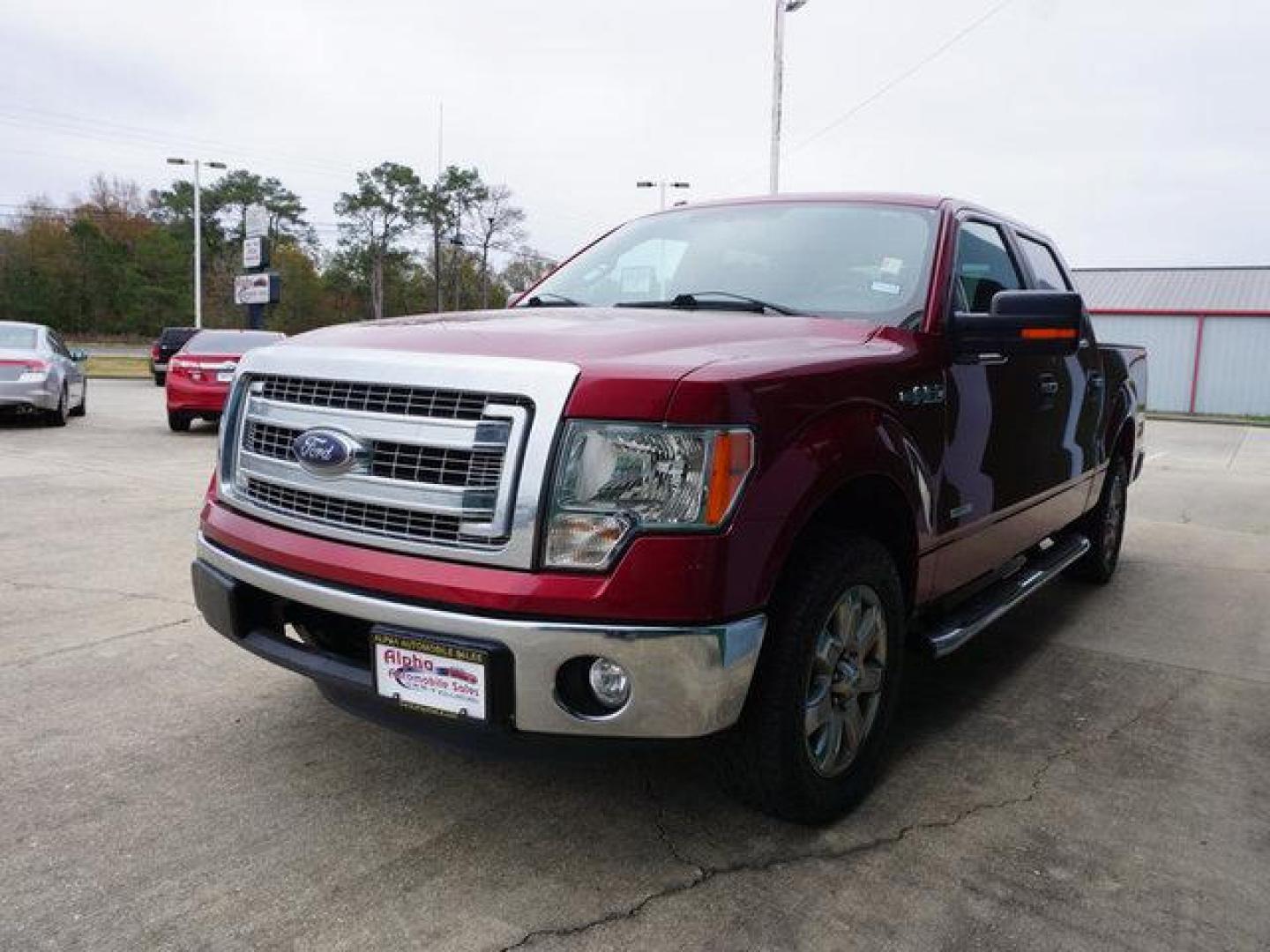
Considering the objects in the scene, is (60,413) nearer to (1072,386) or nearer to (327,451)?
(327,451)

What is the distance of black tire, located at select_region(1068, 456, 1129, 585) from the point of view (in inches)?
213

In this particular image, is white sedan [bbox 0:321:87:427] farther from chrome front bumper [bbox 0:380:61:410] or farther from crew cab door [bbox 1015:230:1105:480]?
crew cab door [bbox 1015:230:1105:480]

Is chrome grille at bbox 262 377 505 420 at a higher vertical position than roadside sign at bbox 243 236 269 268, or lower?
lower

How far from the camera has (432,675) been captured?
7.45 ft

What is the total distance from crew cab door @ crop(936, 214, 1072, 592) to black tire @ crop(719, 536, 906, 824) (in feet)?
Answer: 2.06

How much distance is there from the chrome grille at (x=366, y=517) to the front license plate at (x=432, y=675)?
238 millimetres

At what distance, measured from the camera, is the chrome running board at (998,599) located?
125 inches

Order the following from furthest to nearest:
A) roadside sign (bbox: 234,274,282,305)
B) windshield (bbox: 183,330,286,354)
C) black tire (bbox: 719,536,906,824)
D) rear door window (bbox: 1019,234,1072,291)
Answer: roadside sign (bbox: 234,274,282,305) < windshield (bbox: 183,330,286,354) < rear door window (bbox: 1019,234,1072,291) < black tire (bbox: 719,536,906,824)

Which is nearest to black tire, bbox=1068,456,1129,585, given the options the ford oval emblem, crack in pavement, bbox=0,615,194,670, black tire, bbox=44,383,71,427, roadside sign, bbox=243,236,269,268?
the ford oval emblem

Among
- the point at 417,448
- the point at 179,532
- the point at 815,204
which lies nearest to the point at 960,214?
the point at 815,204

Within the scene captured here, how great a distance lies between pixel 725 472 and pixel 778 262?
152cm

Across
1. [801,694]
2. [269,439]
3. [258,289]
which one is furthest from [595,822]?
[258,289]

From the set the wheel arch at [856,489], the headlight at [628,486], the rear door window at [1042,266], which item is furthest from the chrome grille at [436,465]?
the rear door window at [1042,266]

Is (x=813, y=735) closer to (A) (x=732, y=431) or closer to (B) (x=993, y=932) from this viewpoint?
(B) (x=993, y=932)
